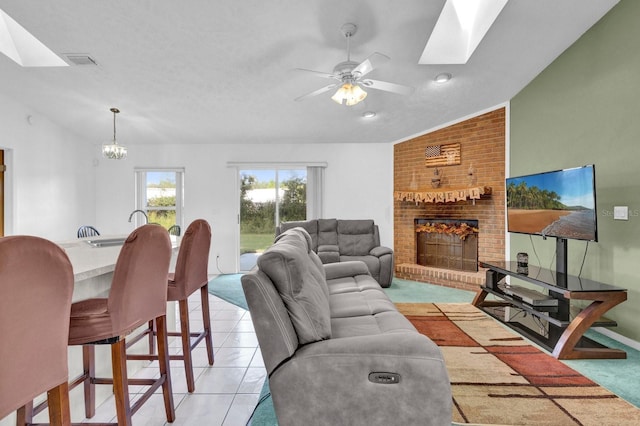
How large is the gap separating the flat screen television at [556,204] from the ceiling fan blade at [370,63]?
5.91ft

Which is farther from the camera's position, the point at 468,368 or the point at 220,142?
the point at 220,142

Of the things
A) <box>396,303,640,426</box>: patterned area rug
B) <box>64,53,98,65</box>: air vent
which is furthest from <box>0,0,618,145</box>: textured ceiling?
<box>396,303,640,426</box>: patterned area rug

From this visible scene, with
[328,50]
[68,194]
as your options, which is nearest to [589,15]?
[328,50]

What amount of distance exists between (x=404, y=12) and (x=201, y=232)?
241 centimetres

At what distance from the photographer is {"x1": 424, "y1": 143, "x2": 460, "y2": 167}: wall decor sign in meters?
4.99

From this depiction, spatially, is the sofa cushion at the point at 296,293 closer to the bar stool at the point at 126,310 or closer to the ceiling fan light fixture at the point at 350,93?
the bar stool at the point at 126,310

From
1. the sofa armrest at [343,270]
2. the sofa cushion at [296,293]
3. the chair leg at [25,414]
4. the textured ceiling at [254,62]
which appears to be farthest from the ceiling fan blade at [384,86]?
the chair leg at [25,414]

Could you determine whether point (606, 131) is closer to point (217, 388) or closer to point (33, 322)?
point (217, 388)

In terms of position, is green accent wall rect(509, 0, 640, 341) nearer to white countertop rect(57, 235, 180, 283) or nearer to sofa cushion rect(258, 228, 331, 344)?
sofa cushion rect(258, 228, 331, 344)

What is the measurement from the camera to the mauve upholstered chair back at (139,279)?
55.4 inches

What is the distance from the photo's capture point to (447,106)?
4.51m

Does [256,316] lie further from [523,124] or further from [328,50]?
[523,124]

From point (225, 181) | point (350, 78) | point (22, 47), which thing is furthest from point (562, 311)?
point (22, 47)

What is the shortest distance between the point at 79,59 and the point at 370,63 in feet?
10.0
